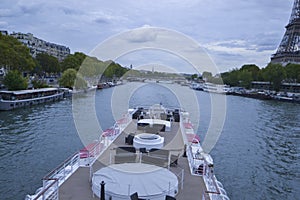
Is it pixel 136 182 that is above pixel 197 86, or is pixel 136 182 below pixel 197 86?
above

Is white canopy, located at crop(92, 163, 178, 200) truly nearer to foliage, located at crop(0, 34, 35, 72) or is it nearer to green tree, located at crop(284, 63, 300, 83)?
foliage, located at crop(0, 34, 35, 72)

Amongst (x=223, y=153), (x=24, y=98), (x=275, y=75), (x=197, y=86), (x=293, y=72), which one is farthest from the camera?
(x=197, y=86)

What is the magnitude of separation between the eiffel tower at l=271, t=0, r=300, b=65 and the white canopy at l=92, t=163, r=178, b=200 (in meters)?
115

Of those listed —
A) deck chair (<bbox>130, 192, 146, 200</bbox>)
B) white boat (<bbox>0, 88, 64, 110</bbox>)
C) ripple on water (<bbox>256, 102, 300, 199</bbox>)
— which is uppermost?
deck chair (<bbox>130, 192, 146, 200</bbox>)

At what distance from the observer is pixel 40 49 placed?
144m

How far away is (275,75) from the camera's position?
272 ft

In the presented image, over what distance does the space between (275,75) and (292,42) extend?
3754 cm

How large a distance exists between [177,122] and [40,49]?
139m

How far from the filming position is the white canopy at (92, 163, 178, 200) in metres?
7.73

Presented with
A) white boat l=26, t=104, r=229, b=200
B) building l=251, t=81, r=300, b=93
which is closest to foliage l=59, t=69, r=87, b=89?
white boat l=26, t=104, r=229, b=200

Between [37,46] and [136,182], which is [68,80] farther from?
[37,46]

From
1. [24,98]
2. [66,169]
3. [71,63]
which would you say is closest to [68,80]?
[24,98]

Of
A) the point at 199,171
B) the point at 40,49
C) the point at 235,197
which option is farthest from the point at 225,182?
the point at 40,49

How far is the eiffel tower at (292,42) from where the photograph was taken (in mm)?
108219
